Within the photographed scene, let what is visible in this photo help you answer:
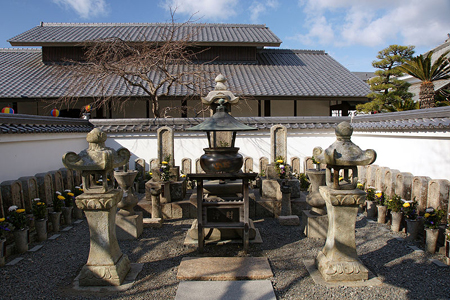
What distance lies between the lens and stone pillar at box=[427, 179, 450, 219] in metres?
5.30

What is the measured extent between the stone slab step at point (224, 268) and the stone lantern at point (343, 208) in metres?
0.90

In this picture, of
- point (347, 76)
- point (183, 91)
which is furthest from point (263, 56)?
point (183, 91)

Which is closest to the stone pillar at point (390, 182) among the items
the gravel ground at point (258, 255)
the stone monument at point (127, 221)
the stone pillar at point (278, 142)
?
the gravel ground at point (258, 255)

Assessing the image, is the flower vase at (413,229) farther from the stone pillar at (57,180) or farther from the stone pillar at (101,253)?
the stone pillar at (57,180)

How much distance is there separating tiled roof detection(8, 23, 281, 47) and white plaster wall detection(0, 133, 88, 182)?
7.87m

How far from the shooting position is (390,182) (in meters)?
6.94

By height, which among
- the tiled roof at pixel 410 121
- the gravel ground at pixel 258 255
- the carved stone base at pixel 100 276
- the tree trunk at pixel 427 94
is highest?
the tree trunk at pixel 427 94

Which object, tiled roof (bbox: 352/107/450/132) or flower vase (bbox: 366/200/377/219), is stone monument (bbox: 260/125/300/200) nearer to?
flower vase (bbox: 366/200/377/219)

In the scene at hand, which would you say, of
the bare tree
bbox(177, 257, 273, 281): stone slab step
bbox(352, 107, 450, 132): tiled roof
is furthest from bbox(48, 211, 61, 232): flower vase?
bbox(352, 107, 450, 132): tiled roof

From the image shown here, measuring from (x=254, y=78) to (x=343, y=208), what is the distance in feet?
36.5

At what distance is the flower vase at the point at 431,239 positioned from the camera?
4816mm

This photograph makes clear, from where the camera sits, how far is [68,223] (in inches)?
263

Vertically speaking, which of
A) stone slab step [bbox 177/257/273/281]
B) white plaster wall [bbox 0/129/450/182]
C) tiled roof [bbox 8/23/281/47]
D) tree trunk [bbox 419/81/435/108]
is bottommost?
stone slab step [bbox 177/257/273/281]

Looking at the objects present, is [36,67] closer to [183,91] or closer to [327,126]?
[183,91]
